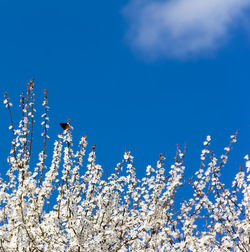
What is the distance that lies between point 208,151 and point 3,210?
4.43 meters

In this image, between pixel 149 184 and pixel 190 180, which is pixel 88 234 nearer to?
pixel 149 184

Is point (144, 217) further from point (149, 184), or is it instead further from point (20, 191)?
point (20, 191)

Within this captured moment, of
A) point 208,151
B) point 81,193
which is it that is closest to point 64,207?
point 81,193

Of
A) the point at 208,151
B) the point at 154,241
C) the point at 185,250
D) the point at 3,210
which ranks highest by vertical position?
the point at 3,210

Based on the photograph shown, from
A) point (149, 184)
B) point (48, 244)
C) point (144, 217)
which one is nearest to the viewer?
point (48, 244)

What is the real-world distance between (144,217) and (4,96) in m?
3.65

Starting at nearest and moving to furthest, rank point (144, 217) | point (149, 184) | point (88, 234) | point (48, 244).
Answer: point (48, 244) < point (88, 234) < point (144, 217) < point (149, 184)

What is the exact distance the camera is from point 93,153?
7.29 meters

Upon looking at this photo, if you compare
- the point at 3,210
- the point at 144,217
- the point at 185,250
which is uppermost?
the point at 3,210

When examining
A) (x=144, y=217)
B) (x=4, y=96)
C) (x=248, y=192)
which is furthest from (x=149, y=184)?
(x=4, y=96)

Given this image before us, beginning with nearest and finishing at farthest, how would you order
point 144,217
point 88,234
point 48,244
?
point 48,244
point 88,234
point 144,217

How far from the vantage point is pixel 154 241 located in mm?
7273

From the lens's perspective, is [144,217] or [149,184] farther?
[149,184]

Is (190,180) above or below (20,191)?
below
